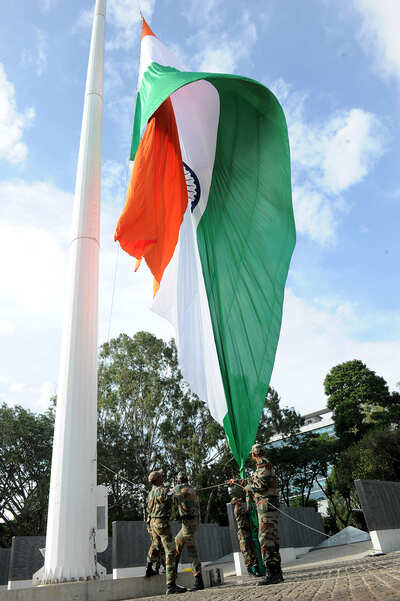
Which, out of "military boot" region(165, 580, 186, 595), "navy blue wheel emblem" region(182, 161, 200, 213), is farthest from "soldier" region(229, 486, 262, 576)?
"navy blue wheel emblem" region(182, 161, 200, 213)

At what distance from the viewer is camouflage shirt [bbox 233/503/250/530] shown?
8750 mm

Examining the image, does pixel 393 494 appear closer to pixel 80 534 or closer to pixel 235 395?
pixel 235 395

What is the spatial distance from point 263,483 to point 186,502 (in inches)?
52.2

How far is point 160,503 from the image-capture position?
6.70 m

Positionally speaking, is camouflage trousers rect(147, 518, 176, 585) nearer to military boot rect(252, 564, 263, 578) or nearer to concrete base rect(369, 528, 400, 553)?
military boot rect(252, 564, 263, 578)

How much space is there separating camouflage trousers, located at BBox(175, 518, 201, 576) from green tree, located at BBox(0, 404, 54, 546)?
64.8 feet

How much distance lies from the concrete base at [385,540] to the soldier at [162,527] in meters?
7.19

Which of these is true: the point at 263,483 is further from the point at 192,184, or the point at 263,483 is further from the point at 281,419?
the point at 281,419

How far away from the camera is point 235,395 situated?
6.75m

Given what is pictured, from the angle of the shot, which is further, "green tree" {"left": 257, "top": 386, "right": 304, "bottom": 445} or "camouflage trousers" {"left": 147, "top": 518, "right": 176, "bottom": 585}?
"green tree" {"left": 257, "top": 386, "right": 304, "bottom": 445}

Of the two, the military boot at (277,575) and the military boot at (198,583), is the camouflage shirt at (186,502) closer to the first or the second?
the military boot at (198,583)

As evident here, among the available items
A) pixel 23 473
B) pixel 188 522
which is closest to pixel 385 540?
pixel 188 522

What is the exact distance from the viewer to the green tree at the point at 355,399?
3073 centimetres

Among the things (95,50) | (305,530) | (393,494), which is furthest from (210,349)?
(305,530)
